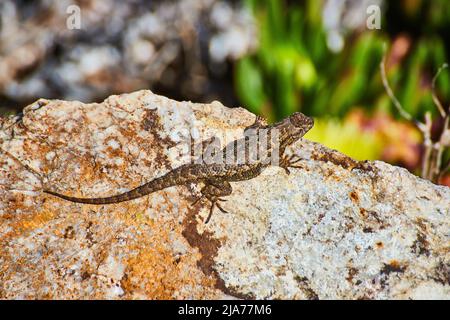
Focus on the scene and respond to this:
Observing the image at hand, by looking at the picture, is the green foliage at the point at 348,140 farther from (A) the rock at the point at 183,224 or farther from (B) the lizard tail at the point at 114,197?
(B) the lizard tail at the point at 114,197

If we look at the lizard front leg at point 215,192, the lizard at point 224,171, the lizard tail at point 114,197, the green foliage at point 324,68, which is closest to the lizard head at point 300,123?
the lizard at point 224,171

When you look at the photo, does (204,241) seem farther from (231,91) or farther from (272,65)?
(231,91)

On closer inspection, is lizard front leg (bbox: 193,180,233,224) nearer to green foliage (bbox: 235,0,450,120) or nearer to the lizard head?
the lizard head

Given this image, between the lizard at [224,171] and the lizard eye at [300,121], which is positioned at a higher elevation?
the lizard eye at [300,121]

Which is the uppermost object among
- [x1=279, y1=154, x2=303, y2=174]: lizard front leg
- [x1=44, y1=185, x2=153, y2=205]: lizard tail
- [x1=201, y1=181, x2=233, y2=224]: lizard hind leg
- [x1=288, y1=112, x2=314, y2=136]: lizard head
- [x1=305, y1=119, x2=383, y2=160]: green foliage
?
[x1=288, y1=112, x2=314, y2=136]: lizard head

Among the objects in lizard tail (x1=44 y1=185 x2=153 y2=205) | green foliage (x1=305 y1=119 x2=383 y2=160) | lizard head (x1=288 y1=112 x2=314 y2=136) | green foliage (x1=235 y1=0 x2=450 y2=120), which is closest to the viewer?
lizard tail (x1=44 y1=185 x2=153 y2=205)

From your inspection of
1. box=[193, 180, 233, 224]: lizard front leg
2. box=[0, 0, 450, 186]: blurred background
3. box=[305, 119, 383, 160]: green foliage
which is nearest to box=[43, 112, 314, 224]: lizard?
box=[193, 180, 233, 224]: lizard front leg

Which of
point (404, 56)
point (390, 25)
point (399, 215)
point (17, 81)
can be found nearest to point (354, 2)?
point (390, 25)

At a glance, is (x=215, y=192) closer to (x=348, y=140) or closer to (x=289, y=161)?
(x=289, y=161)
